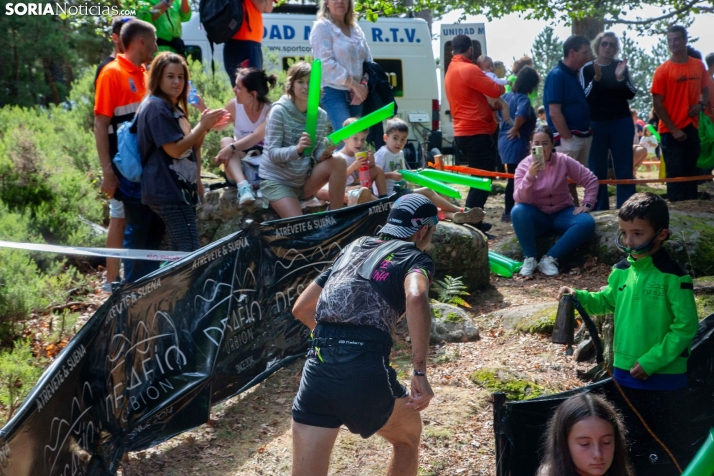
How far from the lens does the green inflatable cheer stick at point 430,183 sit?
8219mm

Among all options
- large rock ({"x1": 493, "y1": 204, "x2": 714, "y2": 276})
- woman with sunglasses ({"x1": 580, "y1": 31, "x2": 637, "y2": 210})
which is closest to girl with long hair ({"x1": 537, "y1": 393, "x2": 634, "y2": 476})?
large rock ({"x1": 493, "y1": 204, "x2": 714, "y2": 276})

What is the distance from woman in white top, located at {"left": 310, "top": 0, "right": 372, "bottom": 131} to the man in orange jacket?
6.03 ft

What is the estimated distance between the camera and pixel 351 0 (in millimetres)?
7828

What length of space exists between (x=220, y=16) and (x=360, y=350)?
5.37m

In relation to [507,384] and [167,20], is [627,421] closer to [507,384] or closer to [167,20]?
[507,384]

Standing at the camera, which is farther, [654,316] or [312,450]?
[654,316]

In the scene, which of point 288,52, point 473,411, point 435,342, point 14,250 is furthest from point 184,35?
point 473,411

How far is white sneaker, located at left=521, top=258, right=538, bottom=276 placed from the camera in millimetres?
8055

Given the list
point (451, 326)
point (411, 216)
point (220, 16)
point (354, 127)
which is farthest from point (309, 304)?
point (220, 16)

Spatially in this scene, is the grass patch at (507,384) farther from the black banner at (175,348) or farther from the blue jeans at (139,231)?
the blue jeans at (139,231)

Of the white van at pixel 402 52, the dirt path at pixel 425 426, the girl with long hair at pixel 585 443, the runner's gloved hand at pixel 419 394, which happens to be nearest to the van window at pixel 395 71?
the white van at pixel 402 52

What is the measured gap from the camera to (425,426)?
197 inches

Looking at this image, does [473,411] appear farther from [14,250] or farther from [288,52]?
[288,52]

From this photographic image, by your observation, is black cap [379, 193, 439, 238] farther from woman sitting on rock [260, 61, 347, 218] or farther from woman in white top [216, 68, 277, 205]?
woman in white top [216, 68, 277, 205]
